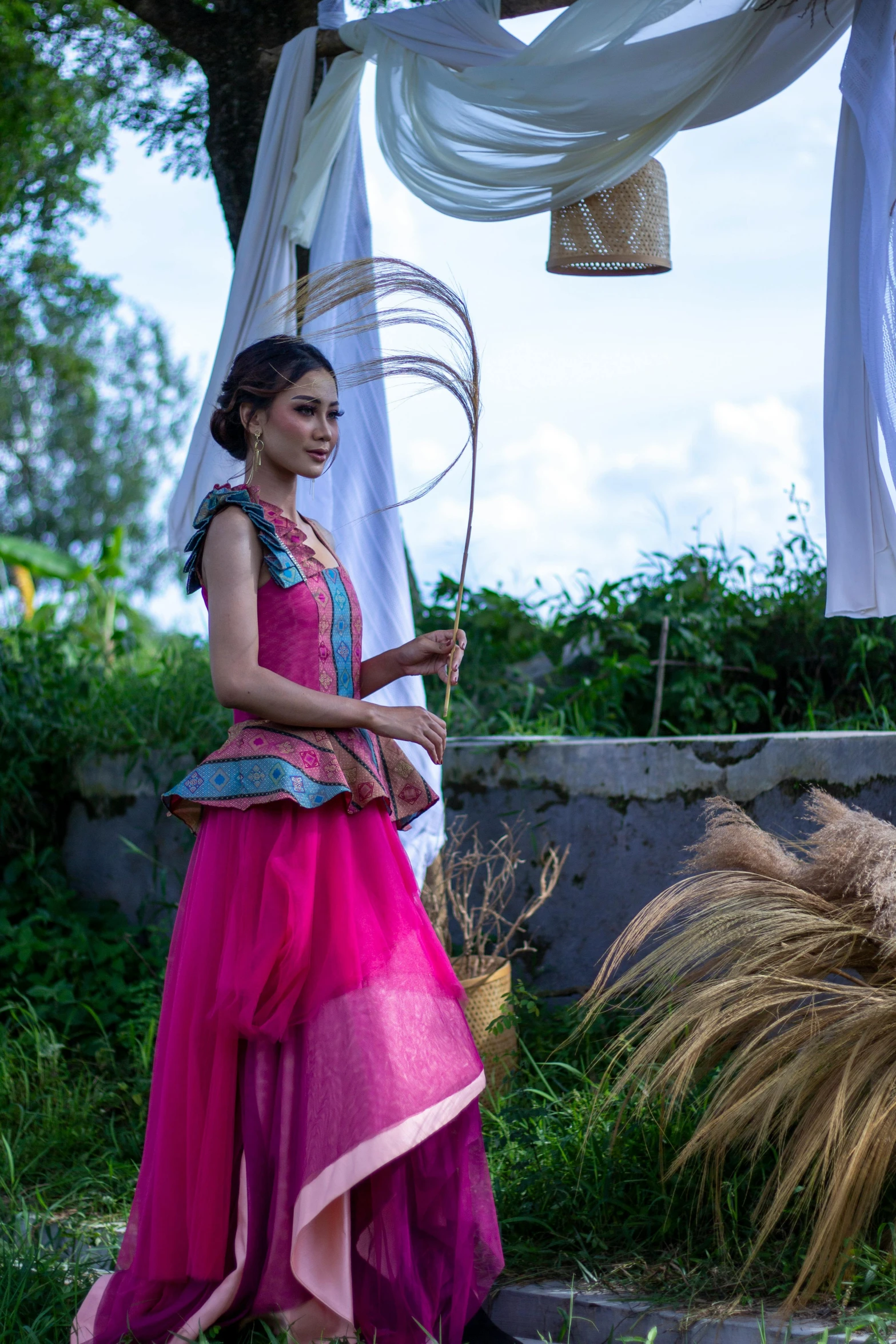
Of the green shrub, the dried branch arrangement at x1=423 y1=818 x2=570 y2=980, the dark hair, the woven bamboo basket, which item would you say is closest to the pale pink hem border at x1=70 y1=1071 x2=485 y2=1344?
the woven bamboo basket

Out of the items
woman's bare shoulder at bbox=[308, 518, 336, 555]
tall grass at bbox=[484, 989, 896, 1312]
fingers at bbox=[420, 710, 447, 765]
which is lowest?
tall grass at bbox=[484, 989, 896, 1312]

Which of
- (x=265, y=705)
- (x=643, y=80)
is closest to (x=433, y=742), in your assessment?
(x=265, y=705)

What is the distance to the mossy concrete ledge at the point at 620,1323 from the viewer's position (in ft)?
6.63

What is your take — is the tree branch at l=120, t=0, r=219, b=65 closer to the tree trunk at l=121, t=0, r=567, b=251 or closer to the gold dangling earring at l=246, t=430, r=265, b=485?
the tree trunk at l=121, t=0, r=567, b=251

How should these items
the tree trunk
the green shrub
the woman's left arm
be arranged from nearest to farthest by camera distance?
the woman's left arm
the tree trunk
the green shrub

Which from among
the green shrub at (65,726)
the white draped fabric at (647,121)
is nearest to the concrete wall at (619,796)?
the white draped fabric at (647,121)

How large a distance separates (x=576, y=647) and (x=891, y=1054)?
9.98 feet

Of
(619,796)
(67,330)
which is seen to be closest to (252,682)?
(619,796)

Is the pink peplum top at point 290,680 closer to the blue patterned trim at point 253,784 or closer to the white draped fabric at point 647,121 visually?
the blue patterned trim at point 253,784

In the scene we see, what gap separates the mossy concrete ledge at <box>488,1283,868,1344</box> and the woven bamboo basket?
0.86m

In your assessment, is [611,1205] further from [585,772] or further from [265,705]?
[585,772]

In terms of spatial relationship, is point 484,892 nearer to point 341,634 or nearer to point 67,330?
point 341,634

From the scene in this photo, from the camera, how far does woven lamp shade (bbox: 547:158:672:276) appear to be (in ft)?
11.6

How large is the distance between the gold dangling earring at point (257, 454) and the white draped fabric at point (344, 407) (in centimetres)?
101
